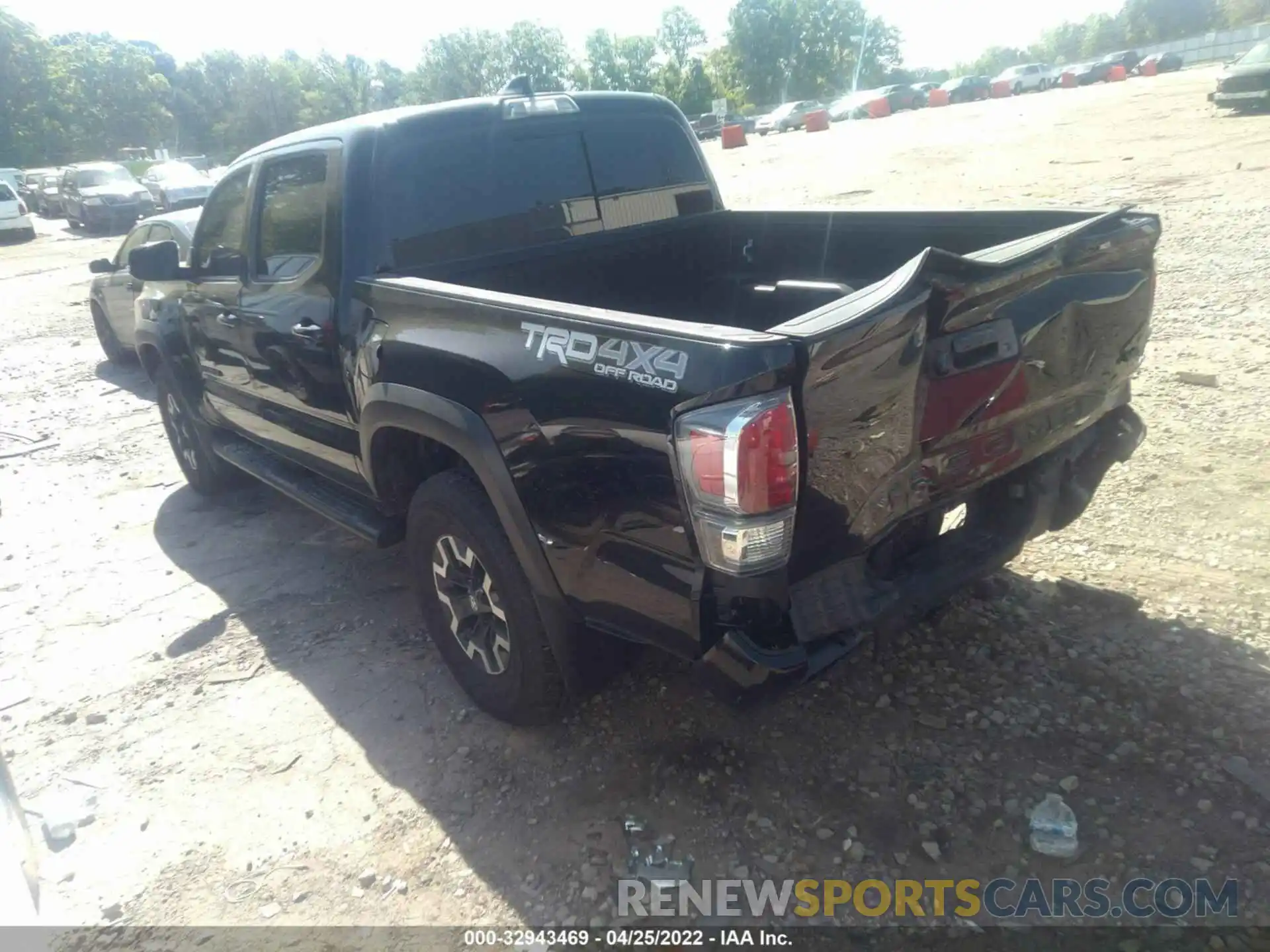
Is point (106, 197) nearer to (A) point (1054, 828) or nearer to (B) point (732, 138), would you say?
(B) point (732, 138)

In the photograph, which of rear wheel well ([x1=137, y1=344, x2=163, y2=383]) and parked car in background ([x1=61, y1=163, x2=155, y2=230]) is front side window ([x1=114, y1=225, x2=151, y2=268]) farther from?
parked car in background ([x1=61, y1=163, x2=155, y2=230])

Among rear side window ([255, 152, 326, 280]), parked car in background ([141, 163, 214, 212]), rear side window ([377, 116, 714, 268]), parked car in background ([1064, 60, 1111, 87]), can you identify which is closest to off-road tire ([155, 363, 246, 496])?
rear side window ([255, 152, 326, 280])

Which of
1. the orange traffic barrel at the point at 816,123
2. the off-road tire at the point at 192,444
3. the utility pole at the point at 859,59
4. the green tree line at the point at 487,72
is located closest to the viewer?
the off-road tire at the point at 192,444

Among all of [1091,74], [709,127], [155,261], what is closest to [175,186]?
[155,261]

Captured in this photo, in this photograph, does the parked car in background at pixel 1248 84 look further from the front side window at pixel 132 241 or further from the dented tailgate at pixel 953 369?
the front side window at pixel 132 241

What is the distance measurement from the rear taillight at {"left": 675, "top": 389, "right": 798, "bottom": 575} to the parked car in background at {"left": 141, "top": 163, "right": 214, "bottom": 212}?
24762mm

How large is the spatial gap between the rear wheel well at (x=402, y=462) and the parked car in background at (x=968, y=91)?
163 feet

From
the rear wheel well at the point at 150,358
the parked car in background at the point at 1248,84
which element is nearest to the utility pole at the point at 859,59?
the parked car in background at the point at 1248,84

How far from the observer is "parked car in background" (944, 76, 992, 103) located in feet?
154

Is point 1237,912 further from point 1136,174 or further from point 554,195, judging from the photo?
point 1136,174

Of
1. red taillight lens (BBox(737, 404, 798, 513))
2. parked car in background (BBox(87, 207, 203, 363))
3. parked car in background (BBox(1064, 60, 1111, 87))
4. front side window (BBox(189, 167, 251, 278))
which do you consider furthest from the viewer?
parked car in background (BBox(1064, 60, 1111, 87))

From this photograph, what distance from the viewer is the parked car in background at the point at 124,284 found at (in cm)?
790

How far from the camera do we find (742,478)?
215 centimetres

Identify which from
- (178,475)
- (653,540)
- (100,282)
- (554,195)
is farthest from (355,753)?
(100,282)
